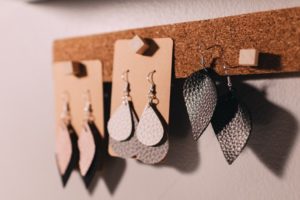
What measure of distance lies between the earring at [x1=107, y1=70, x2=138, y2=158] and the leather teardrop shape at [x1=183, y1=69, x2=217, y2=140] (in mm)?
111

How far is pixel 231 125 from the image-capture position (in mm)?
569

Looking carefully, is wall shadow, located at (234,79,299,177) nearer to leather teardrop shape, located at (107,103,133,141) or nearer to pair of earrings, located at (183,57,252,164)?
pair of earrings, located at (183,57,252,164)

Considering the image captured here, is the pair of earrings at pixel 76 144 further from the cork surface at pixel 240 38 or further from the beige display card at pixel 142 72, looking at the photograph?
the cork surface at pixel 240 38

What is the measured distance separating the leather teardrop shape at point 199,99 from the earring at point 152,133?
59mm

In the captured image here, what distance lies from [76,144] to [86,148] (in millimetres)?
40

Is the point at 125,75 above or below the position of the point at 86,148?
above

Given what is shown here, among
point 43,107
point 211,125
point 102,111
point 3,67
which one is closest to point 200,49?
point 211,125

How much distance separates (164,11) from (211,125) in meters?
0.20

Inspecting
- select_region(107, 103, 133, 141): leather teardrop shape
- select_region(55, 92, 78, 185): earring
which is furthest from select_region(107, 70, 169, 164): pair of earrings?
select_region(55, 92, 78, 185): earring

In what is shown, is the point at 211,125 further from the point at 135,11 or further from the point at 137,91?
the point at 135,11

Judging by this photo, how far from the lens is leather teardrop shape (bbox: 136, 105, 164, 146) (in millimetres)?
623

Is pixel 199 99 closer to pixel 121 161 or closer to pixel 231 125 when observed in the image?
pixel 231 125

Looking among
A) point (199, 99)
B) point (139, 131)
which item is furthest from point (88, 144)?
point (199, 99)

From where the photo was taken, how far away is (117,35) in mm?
694
